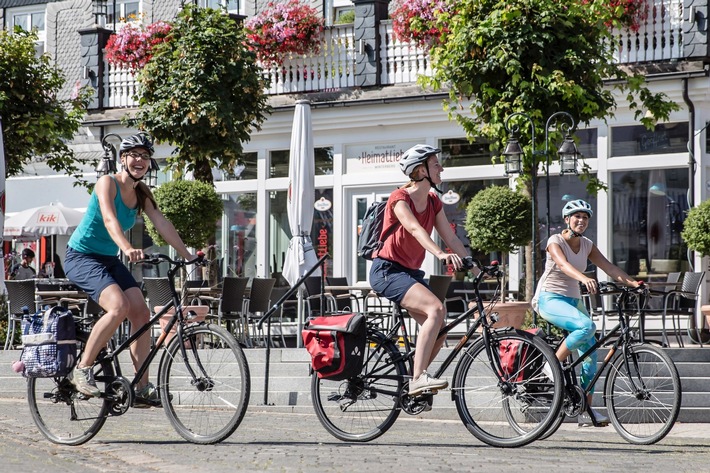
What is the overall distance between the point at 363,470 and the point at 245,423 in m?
3.35

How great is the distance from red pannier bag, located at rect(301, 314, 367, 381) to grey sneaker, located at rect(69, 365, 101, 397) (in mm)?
1351

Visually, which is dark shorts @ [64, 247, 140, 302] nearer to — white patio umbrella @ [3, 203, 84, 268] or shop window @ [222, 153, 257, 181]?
shop window @ [222, 153, 257, 181]

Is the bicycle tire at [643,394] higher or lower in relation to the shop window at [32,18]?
lower

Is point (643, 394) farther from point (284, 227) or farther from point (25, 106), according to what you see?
point (284, 227)

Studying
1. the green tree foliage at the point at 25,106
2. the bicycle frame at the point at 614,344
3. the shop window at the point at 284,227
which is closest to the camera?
the bicycle frame at the point at 614,344

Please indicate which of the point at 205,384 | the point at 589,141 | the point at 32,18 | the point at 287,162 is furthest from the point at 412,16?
the point at 205,384

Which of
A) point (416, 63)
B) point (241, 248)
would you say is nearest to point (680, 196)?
point (416, 63)

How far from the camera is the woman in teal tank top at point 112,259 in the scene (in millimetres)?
7754

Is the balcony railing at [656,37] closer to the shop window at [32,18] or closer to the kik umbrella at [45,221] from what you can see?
the kik umbrella at [45,221]

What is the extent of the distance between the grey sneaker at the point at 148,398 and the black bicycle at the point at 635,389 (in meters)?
2.64

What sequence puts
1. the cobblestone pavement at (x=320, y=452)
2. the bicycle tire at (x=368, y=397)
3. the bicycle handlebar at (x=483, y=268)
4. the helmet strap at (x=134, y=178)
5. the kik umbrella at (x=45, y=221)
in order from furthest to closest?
the kik umbrella at (x=45, y=221), the helmet strap at (x=134, y=178), the bicycle tire at (x=368, y=397), the bicycle handlebar at (x=483, y=268), the cobblestone pavement at (x=320, y=452)

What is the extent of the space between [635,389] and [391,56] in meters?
13.6

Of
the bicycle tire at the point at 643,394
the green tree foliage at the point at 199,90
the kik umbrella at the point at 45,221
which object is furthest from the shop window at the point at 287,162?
the bicycle tire at the point at 643,394

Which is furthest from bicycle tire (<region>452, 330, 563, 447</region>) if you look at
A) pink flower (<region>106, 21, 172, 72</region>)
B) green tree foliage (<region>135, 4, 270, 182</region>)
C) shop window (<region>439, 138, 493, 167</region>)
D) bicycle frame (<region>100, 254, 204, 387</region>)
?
pink flower (<region>106, 21, 172, 72</region>)
